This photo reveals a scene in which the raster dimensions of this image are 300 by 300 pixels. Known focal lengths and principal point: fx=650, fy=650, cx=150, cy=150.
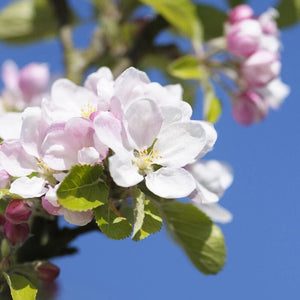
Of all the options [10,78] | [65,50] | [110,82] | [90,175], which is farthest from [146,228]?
[10,78]

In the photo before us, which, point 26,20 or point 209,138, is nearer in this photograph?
point 209,138

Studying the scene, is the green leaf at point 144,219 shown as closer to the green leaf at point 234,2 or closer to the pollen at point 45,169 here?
the pollen at point 45,169

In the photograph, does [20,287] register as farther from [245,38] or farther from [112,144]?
[245,38]

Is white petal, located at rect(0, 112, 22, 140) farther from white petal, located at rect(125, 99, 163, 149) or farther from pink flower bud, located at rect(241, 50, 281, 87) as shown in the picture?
pink flower bud, located at rect(241, 50, 281, 87)

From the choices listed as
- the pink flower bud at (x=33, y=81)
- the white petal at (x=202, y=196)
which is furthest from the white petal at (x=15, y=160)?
the pink flower bud at (x=33, y=81)

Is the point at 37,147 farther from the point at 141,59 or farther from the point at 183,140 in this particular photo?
the point at 141,59

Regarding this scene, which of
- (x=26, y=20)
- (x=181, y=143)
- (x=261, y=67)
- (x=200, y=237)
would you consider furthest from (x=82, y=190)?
(x=26, y=20)

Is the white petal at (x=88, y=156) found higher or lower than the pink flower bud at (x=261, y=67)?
higher
